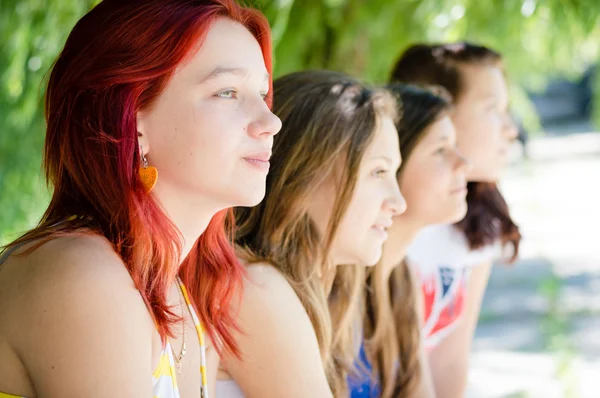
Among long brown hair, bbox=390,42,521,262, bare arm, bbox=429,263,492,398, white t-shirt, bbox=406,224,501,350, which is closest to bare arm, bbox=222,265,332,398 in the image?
white t-shirt, bbox=406,224,501,350

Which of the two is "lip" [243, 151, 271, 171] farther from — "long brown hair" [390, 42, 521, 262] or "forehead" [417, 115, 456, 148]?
"long brown hair" [390, 42, 521, 262]

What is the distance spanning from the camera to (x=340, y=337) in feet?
6.74

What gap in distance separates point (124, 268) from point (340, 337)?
0.90m

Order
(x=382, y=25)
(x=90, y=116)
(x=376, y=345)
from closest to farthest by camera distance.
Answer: (x=90, y=116), (x=376, y=345), (x=382, y=25)

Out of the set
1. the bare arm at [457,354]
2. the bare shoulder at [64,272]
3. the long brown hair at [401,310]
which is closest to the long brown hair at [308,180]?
the long brown hair at [401,310]

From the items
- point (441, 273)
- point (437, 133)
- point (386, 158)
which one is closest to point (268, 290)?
point (386, 158)

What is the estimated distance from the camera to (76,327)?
1162 millimetres

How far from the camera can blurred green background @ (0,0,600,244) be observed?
284cm

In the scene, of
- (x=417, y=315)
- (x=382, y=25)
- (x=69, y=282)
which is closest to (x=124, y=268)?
(x=69, y=282)

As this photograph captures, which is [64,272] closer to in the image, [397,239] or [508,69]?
[397,239]

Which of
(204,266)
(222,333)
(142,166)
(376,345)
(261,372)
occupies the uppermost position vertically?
(142,166)

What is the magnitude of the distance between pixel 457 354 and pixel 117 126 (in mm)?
1749

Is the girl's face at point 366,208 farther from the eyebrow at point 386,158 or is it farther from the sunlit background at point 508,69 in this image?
the sunlit background at point 508,69

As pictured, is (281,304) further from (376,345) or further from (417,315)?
(417,315)
